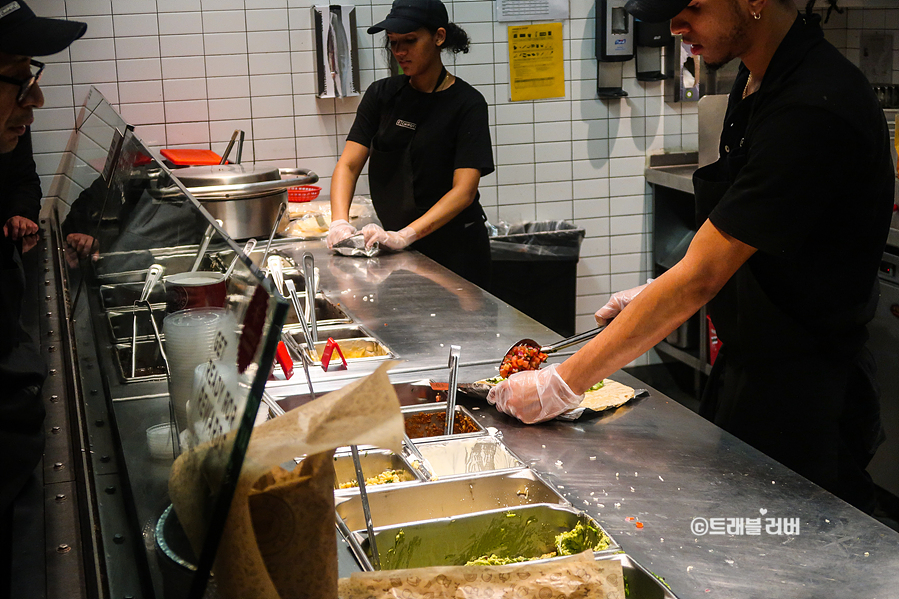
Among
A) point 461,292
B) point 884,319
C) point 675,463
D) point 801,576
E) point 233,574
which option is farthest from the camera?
point 884,319

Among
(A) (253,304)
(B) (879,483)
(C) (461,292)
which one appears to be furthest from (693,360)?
(A) (253,304)

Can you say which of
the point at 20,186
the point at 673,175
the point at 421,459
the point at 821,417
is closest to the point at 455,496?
the point at 421,459

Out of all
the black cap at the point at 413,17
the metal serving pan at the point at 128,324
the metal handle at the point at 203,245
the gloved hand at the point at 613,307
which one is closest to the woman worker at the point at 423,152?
the black cap at the point at 413,17

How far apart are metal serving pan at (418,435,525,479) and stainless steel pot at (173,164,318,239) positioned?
66.5 inches

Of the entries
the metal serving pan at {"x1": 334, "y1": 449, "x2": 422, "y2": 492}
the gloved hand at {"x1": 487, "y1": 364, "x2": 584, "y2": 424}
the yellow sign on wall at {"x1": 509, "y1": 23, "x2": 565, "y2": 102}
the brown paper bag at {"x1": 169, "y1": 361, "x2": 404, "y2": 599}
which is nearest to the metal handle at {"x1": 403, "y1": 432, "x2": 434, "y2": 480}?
the metal serving pan at {"x1": 334, "y1": 449, "x2": 422, "y2": 492}

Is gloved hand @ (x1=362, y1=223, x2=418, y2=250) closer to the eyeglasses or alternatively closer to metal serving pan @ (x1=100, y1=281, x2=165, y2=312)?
metal serving pan @ (x1=100, y1=281, x2=165, y2=312)

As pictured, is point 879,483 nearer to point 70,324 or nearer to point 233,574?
point 70,324

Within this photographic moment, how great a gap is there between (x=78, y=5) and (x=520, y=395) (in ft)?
11.1

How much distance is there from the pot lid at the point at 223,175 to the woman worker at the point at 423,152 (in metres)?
0.38

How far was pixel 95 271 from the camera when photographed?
235 centimetres

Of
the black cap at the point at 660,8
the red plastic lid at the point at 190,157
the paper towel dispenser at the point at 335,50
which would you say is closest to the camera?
the black cap at the point at 660,8

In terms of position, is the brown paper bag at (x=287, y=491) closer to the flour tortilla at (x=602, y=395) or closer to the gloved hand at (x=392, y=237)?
the flour tortilla at (x=602, y=395)

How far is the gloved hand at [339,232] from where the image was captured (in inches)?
137

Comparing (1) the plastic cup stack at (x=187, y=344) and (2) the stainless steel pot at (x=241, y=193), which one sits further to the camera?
(2) the stainless steel pot at (x=241, y=193)
